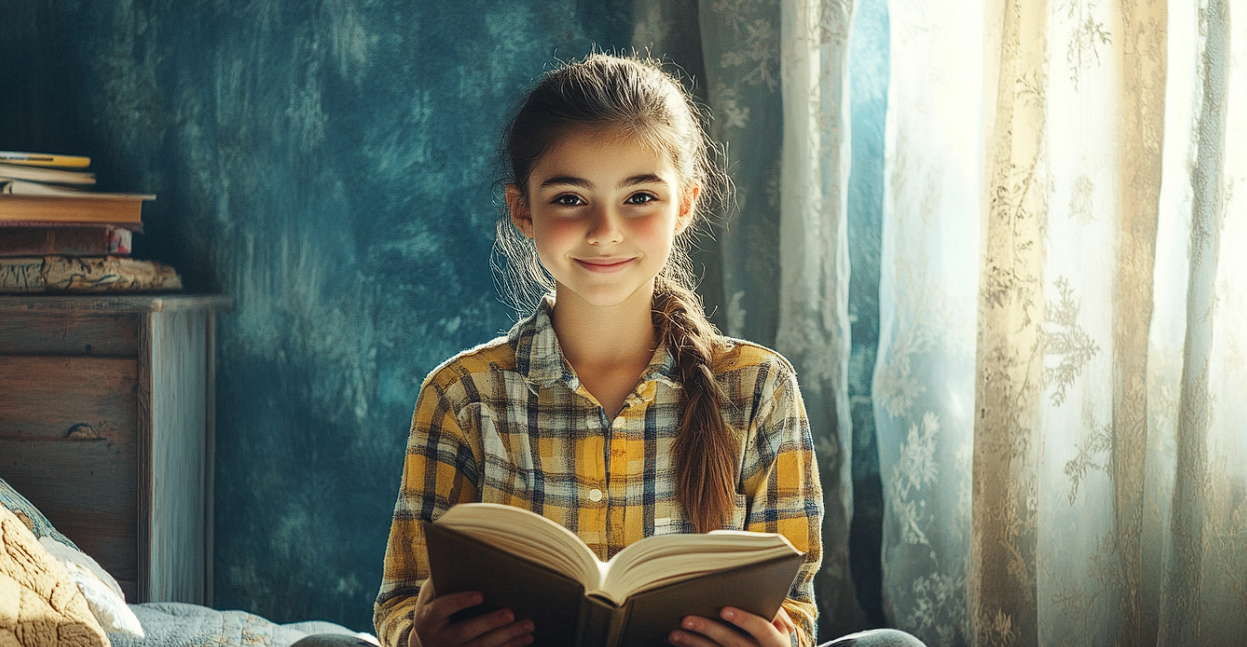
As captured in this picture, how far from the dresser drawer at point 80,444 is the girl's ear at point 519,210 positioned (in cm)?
86

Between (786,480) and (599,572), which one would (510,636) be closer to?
(599,572)

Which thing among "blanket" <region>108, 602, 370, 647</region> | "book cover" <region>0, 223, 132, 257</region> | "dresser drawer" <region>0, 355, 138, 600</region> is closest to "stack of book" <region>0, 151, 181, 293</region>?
"book cover" <region>0, 223, 132, 257</region>

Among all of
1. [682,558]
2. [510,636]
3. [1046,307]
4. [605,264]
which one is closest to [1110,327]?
[1046,307]

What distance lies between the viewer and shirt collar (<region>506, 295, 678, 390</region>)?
3.54 feet

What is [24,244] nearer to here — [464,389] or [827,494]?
[464,389]

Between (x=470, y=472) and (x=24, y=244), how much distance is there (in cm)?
103

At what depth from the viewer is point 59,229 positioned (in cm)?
160

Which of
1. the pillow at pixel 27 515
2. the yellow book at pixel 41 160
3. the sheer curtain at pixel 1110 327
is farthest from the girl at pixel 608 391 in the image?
the yellow book at pixel 41 160

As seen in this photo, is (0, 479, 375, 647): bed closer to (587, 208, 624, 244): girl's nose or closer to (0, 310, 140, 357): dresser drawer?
(0, 310, 140, 357): dresser drawer

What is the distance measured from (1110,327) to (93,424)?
1602 mm

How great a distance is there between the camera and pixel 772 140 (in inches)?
63.4

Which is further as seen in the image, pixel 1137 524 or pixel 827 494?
pixel 827 494

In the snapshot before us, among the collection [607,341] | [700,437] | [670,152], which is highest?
[670,152]

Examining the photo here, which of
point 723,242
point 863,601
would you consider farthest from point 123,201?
point 863,601
